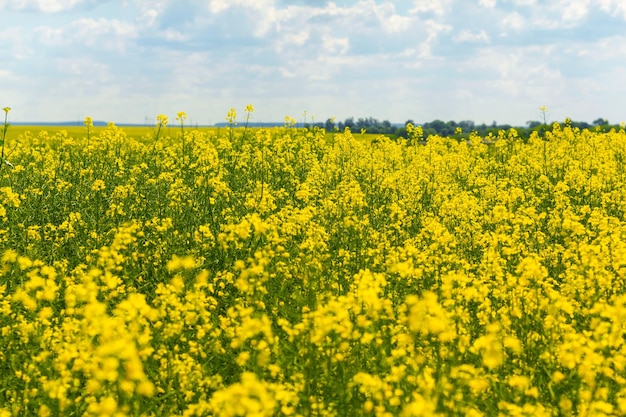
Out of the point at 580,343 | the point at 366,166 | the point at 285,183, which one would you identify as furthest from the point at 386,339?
the point at 366,166

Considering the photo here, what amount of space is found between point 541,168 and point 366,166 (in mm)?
3684

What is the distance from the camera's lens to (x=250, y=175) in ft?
36.7

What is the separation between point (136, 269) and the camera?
6.52m

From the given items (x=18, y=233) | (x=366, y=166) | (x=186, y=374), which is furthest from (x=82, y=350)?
(x=366, y=166)

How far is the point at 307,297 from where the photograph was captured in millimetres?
5277

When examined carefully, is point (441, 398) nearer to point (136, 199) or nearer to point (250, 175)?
point (136, 199)

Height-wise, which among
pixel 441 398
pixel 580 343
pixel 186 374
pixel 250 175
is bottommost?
pixel 186 374

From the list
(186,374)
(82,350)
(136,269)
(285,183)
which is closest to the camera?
(82,350)

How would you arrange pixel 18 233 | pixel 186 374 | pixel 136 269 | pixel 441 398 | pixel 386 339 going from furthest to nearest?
1. pixel 18 233
2. pixel 136 269
3. pixel 386 339
4. pixel 186 374
5. pixel 441 398

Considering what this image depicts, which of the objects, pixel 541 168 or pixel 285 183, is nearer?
pixel 285 183

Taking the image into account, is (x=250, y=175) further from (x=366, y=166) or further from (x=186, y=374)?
(x=186, y=374)

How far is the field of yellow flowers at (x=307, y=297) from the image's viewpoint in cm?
341

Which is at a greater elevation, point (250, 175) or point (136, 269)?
point (250, 175)

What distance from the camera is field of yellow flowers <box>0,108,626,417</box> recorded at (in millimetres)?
3410
